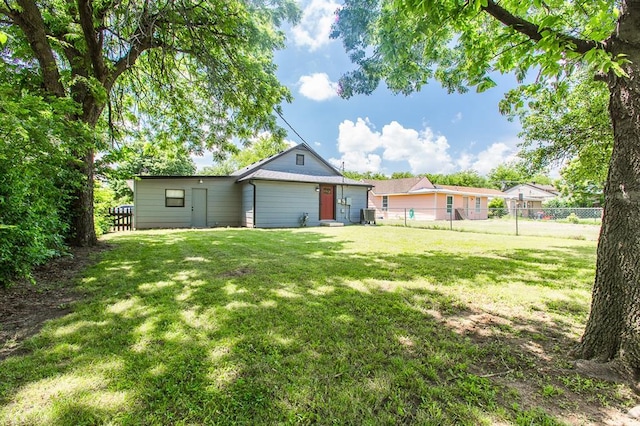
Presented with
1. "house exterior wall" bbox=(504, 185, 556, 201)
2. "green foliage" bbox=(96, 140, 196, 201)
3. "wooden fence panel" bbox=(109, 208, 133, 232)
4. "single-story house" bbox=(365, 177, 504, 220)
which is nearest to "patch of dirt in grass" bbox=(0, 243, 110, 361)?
"green foliage" bbox=(96, 140, 196, 201)

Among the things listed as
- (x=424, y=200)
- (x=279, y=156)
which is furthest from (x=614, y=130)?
(x=424, y=200)

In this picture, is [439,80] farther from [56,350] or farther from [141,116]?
[141,116]

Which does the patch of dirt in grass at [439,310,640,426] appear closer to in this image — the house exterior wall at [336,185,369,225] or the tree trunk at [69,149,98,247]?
the tree trunk at [69,149,98,247]

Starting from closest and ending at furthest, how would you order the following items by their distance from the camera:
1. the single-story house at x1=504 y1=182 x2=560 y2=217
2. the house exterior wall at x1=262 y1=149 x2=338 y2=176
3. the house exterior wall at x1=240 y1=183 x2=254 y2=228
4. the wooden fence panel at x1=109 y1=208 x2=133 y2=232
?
the wooden fence panel at x1=109 y1=208 x2=133 y2=232 → the house exterior wall at x1=240 y1=183 x2=254 y2=228 → the house exterior wall at x1=262 y1=149 x2=338 y2=176 → the single-story house at x1=504 y1=182 x2=560 y2=217

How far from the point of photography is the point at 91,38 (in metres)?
5.69

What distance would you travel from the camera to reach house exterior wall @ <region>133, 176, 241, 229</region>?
12867mm

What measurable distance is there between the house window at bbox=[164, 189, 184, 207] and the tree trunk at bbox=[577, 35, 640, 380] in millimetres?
14306

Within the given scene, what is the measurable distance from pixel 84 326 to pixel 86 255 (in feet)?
13.0

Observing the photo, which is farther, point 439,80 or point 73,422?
point 439,80

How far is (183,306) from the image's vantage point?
3.05 metres

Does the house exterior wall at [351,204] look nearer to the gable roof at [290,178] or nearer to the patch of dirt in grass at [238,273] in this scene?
the gable roof at [290,178]

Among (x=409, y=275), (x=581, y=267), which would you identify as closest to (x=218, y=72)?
(x=409, y=275)

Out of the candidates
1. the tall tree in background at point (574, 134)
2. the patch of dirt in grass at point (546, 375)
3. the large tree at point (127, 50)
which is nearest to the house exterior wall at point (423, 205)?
the tall tree in background at point (574, 134)

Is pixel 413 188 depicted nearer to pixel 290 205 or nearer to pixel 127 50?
pixel 290 205
